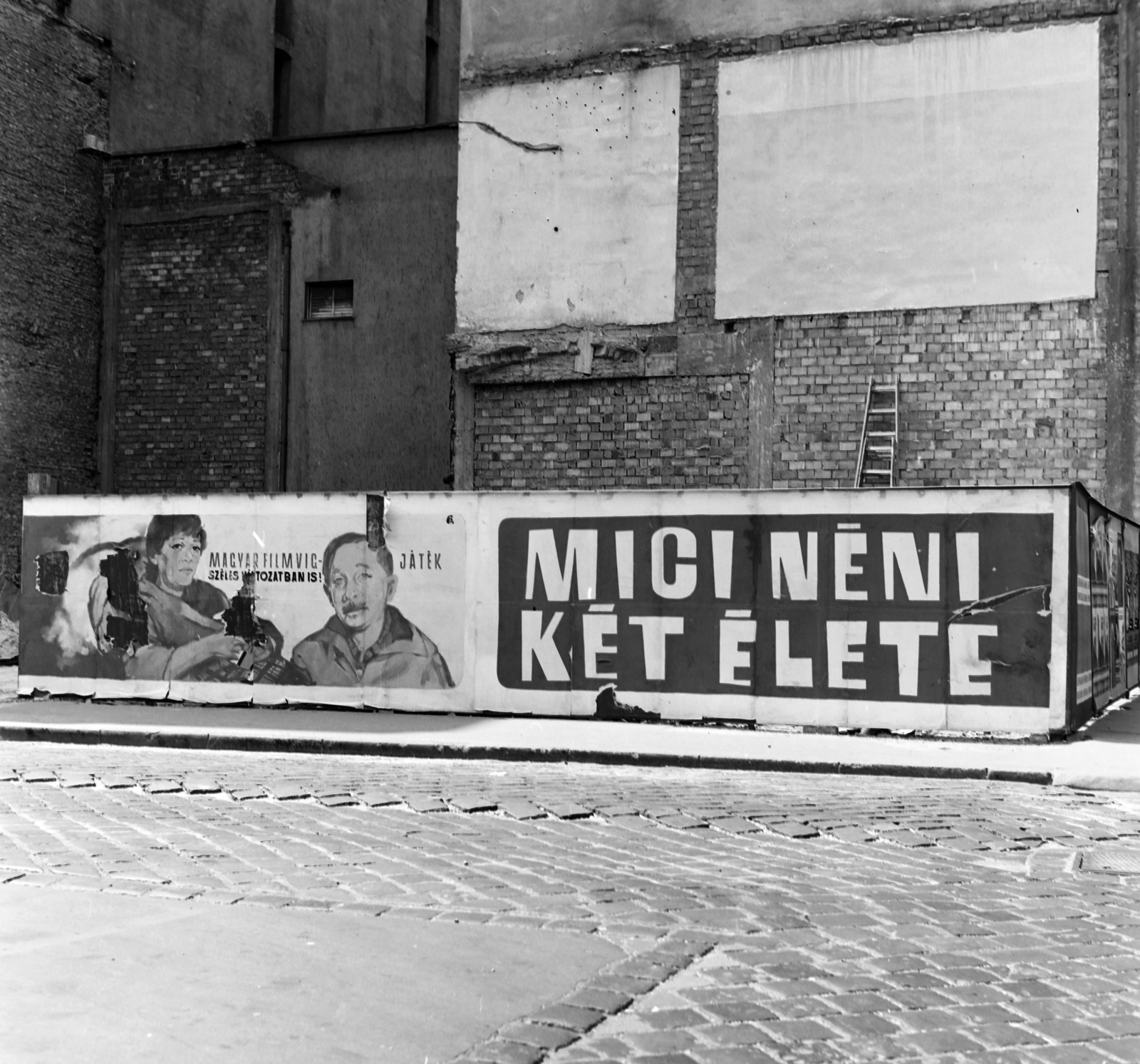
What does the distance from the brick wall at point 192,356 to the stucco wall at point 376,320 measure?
0.74 metres

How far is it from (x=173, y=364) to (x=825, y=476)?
11927mm

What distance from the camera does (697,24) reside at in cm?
1841

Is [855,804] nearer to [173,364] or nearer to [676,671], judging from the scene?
[676,671]

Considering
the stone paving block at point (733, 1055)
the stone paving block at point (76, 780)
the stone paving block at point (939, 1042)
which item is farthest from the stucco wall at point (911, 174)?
the stone paving block at point (733, 1055)

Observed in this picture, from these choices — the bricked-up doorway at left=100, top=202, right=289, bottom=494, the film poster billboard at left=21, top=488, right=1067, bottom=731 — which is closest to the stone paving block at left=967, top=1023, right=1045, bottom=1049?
the film poster billboard at left=21, top=488, right=1067, bottom=731

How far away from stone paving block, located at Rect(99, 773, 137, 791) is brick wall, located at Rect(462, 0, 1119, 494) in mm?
9960

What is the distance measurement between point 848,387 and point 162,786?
1107cm

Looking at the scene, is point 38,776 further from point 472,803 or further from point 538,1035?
point 538,1035

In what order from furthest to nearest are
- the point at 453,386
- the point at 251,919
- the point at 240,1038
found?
the point at 453,386, the point at 251,919, the point at 240,1038

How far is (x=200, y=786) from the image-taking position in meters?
8.84

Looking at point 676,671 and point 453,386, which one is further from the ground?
point 453,386

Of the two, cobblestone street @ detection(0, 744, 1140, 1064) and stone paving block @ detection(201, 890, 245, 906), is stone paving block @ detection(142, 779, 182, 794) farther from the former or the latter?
stone paving block @ detection(201, 890, 245, 906)

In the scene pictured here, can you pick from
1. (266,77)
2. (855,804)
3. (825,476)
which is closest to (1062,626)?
(855,804)

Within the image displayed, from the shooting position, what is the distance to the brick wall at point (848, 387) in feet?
54.9
